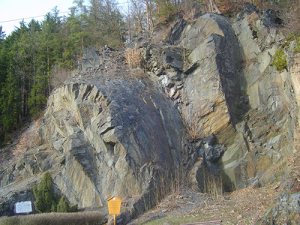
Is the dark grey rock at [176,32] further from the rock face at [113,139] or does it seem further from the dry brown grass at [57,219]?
the dry brown grass at [57,219]

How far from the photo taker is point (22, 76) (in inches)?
866

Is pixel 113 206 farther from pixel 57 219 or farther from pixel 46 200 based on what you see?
pixel 46 200

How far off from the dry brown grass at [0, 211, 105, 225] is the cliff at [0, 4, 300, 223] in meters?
1.26

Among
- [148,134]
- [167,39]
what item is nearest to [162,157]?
[148,134]

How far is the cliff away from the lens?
30.0ft

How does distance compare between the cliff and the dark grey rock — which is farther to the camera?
the dark grey rock

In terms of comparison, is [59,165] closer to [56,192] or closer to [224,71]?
[56,192]

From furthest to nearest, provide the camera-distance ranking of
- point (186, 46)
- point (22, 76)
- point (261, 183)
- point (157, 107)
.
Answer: point (22, 76), point (186, 46), point (157, 107), point (261, 183)

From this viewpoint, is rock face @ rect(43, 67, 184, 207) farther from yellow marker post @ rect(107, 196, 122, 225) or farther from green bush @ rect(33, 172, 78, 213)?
yellow marker post @ rect(107, 196, 122, 225)

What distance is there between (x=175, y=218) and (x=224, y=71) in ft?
27.4

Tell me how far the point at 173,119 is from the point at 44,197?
22.0ft

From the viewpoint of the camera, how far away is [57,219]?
6293mm

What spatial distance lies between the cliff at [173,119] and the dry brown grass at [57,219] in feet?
4.14

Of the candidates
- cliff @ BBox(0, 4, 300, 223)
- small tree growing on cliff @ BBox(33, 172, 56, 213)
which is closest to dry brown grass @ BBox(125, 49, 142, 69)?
cliff @ BBox(0, 4, 300, 223)
